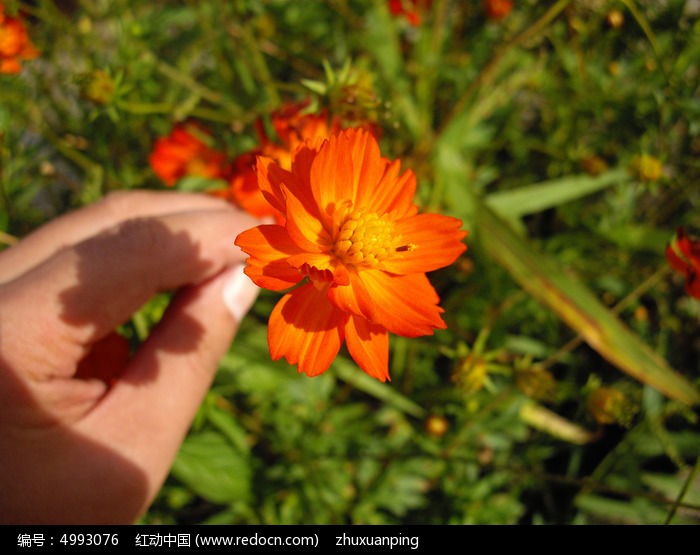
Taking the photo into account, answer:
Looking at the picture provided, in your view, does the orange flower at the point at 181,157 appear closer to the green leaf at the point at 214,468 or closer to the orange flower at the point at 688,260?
the green leaf at the point at 214,468

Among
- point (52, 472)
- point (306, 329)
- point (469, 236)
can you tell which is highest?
point (306, 329)

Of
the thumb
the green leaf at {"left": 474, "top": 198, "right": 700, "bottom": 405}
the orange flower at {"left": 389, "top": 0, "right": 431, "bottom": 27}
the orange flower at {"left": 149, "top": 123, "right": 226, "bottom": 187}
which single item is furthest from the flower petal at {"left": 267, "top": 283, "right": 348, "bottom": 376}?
the orange flower at {"left": 389, "top": 0, "right": 431, "bottom": 27}

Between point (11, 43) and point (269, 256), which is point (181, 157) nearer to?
Answer: point (11, 43)

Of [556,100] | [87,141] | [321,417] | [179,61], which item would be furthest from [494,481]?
[179,61]

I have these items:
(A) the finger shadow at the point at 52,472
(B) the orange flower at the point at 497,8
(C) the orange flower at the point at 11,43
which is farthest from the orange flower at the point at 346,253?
(B) the orange flower at the point at 497,8

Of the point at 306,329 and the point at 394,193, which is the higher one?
the point at 394,193

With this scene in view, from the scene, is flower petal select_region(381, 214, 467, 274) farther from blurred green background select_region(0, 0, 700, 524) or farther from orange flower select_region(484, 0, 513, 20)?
orange flower select_region(484, 0, 513, 20)

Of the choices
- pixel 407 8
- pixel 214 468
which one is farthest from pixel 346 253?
pixel 407 8

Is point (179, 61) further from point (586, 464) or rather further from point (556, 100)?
point (586, 464)
